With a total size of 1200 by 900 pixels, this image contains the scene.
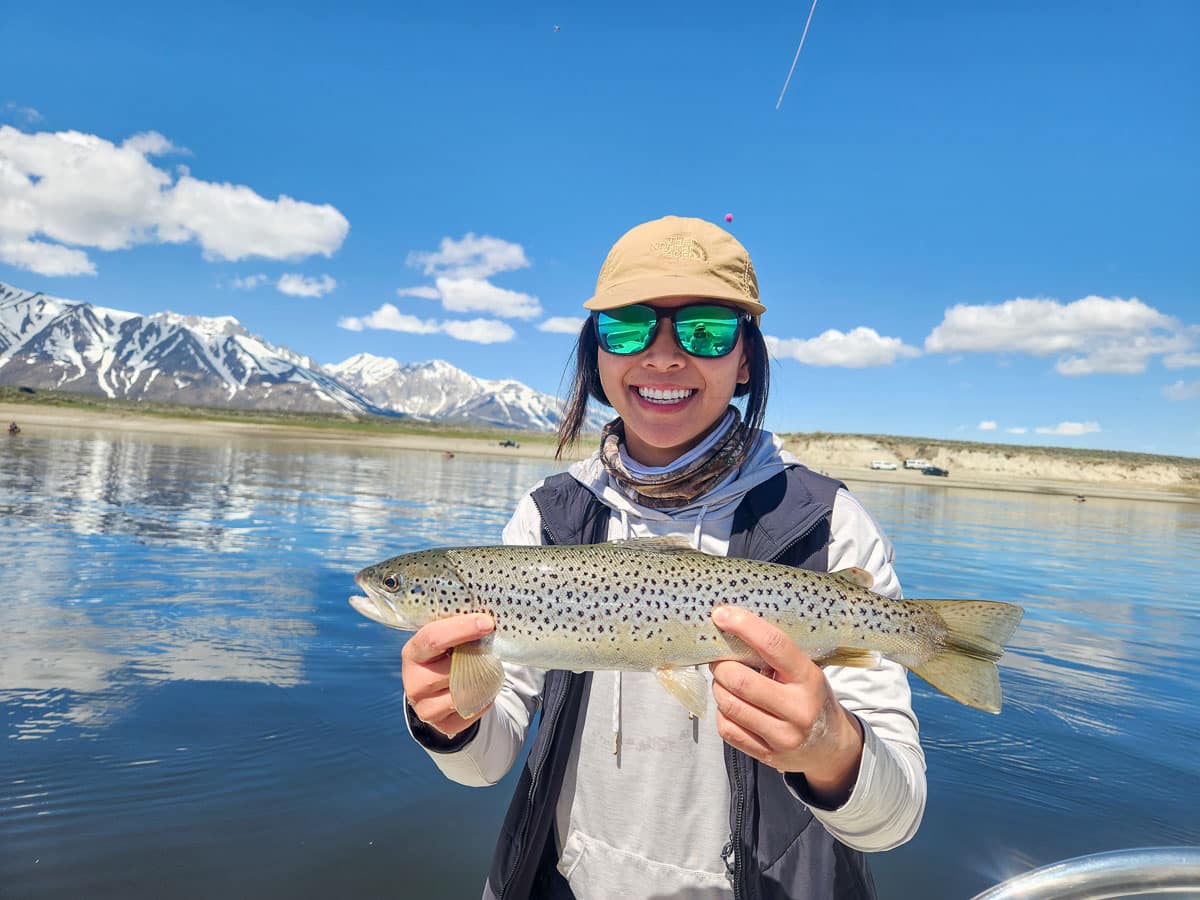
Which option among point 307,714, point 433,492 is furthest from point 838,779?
point 433,492

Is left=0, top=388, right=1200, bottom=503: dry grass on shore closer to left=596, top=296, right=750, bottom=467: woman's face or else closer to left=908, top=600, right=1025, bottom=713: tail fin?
left=596, top=296, right=750, bottom=467: woman's face

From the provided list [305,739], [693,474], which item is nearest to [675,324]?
[693,474]


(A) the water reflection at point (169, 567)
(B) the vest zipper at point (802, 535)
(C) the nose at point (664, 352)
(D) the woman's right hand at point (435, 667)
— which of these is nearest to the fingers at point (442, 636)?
(D) the woman's right hand at point (435, 667)

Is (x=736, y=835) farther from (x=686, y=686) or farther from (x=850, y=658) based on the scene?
(x=850, y=658)

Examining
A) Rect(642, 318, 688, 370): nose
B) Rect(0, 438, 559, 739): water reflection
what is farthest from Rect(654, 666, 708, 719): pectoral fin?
Rect(0, 438, 559, 739): water reflection

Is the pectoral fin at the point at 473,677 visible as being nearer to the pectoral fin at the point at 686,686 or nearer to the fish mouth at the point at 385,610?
the fish mouth at the point at 385,610

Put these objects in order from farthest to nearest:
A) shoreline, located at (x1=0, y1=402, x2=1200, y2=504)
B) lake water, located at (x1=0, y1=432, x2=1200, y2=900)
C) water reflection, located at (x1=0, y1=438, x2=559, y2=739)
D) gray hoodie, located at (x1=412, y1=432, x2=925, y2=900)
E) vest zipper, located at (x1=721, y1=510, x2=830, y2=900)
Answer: shoreline, located at (x1=0, y1=402, x2=1200, y2=504)
water reflection, located at (x1=0, y1=438, x2=559, y2=739)
lake water, located at (x1=0, y1=432, x2=1200, y2=900)
gray hoodie, located at (x1=412, y1=432, x2=925, y2=900)
vest zipper, located at (x1=721, y1=510, x2=830, y2=900)
